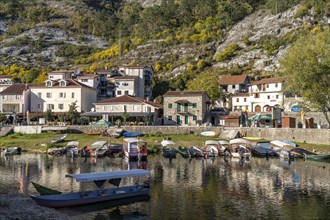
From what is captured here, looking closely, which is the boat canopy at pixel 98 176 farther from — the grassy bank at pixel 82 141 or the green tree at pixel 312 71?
the green tree at pixel 312 71

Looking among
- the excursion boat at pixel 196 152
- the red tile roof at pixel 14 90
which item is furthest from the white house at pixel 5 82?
the excursion boat at pixel 196 152

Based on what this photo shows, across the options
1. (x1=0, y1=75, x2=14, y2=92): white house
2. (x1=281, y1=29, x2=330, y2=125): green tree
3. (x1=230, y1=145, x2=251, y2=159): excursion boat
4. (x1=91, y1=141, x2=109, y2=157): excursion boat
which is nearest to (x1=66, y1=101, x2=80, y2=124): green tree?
(x1=91, y1=141, x2=109, y2=157): excursion boat

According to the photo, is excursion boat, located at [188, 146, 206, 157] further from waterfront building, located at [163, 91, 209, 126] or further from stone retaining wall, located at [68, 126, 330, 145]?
waterfront building, located at [163, 91, 209, 126]

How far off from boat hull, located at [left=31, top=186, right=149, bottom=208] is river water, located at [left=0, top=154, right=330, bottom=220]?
733 mm

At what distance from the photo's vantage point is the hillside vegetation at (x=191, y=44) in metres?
143

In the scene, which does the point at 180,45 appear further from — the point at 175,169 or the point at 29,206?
the point at 29,206

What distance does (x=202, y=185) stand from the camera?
43719 mm

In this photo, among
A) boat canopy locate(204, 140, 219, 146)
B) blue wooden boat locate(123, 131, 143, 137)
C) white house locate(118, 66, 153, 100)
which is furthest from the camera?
white house locate(118, 66, 153, 100)

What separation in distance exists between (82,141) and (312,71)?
3961 cm

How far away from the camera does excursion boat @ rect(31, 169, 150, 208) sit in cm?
3409

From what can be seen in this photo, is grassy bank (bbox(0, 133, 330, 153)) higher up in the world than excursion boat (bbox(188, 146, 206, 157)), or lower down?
higher up

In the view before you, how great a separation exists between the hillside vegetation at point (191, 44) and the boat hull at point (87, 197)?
81704mm

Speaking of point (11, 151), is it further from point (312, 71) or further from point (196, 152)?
point (312, 71)

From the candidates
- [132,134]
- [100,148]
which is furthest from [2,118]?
[100,148]
